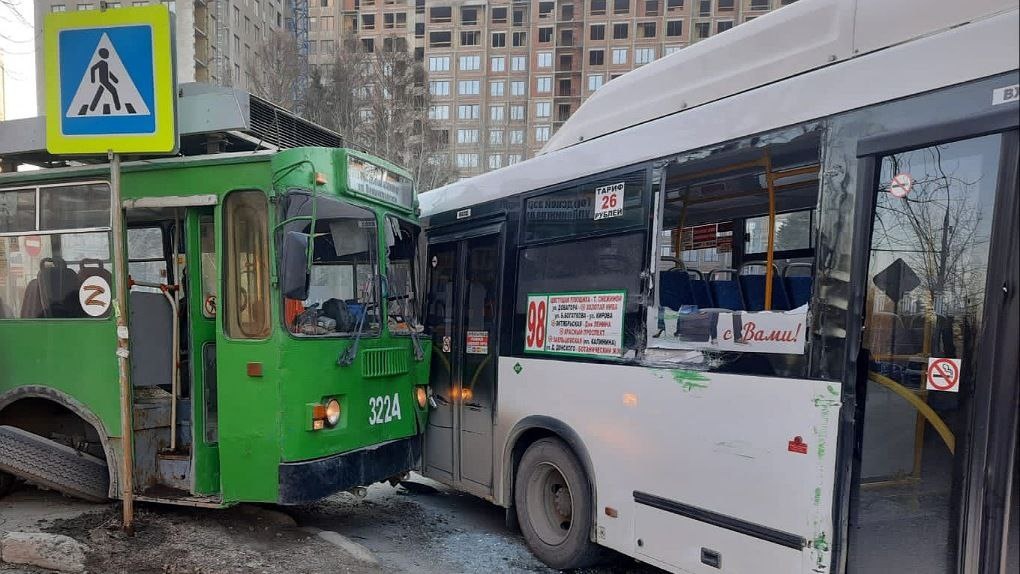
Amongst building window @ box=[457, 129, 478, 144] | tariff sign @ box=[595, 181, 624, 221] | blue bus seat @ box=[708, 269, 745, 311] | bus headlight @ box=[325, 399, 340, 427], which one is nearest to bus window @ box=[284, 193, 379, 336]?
bus headlight @ box=[325, 399, 340, 427]

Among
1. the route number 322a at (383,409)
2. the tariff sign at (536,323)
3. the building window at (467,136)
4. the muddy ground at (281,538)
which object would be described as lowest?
the muddy ground at (281,538)

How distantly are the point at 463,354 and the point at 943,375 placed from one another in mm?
3696

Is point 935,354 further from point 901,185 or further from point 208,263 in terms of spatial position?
→ point 208,263

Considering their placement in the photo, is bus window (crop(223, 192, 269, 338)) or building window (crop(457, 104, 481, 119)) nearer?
bus window (crop(223, 192, 269, 338))

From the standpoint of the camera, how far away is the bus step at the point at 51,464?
4.90 m

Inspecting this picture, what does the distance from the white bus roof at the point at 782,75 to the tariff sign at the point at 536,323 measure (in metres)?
0.91

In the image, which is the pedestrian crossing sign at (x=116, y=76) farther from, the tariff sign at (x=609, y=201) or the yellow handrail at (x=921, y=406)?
the yellow handrail at (x=921, y=406)

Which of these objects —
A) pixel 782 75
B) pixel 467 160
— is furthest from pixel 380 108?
pixel 467 160

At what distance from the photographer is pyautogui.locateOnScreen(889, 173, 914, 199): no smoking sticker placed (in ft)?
9.40

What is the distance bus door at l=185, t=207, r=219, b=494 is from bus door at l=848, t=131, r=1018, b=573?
4.23 meters

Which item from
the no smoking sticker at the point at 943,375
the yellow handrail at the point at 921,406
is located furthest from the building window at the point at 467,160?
the no smoking sticker at the point at 943,375

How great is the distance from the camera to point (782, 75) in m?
3.47

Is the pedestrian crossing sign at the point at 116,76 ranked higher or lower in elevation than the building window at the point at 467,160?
lower

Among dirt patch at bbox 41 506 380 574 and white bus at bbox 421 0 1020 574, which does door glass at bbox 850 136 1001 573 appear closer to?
white bus at bbox 421 0 1020 574
